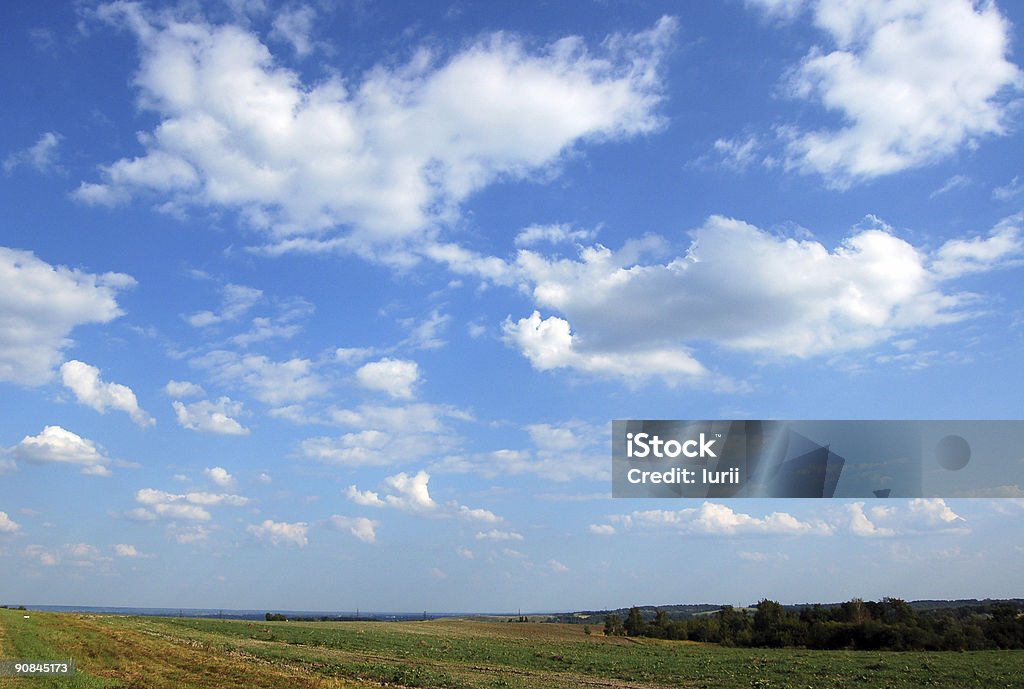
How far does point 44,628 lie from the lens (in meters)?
64.4

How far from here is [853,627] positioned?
10681cm

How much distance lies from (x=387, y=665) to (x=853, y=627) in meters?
80.3

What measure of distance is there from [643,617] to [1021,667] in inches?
3368

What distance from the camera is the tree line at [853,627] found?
10281cm

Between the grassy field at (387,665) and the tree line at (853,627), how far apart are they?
2827 cm

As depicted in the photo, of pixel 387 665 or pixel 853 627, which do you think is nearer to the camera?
pixel 387 665

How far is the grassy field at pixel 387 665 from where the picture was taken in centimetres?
3962

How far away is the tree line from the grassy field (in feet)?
92.8

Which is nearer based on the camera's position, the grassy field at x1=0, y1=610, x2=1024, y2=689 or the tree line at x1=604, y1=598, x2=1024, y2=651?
the grassy field at x1=0, y1=610, x2=1024, y2=689

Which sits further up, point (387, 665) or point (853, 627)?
point (387, 665)

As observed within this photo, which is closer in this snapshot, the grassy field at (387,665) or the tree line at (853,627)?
the grassy field at (387,665)

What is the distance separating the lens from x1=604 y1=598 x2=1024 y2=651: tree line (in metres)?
103

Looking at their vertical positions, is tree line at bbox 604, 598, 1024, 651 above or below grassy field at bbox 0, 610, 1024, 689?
below

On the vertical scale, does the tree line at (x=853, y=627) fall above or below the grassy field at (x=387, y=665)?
below
